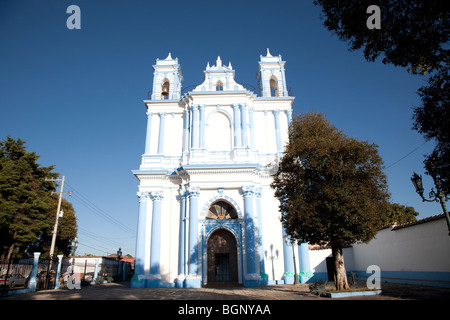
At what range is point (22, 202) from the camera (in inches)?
989

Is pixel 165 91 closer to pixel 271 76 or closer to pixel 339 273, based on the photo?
pixel 271 76

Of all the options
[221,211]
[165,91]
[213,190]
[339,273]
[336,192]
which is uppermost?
[165,91]

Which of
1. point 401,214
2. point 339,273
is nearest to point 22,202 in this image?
point 339,273

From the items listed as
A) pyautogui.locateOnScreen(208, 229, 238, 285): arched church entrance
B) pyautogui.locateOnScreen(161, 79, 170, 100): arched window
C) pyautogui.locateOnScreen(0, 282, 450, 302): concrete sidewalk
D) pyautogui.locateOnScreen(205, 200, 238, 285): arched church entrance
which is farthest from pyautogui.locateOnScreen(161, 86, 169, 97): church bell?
pyautogui.locateOnScreen(0, 282, 450, 302): concrete sidewalk

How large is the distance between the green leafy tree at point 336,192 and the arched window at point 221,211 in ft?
22.8

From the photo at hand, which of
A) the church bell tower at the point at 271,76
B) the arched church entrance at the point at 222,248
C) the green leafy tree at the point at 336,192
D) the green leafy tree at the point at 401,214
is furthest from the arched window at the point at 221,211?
the green leafy tree at the point at 401,214

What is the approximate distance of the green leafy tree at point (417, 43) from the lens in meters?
6.57

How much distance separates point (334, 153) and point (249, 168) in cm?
767

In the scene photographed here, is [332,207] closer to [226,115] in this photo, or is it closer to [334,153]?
[334,153]

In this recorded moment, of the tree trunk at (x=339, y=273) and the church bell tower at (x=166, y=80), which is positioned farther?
the church bell tower at (x=166, y=80)

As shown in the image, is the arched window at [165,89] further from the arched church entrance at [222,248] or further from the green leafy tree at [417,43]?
the green leafy tree at [417,43]

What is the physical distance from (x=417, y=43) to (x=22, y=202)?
98.5ft
